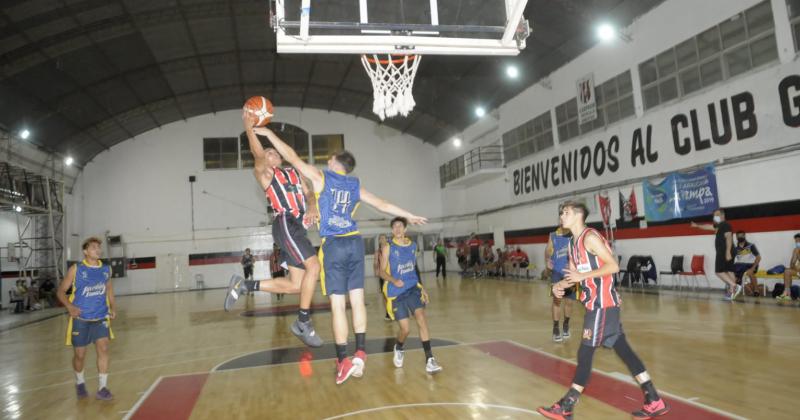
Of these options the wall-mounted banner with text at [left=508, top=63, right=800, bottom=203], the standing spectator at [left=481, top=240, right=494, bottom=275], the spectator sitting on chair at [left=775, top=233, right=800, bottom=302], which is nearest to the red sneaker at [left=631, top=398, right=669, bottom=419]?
the spectator sitting on chair at [left=775, top=233, right=800, bottom=302]

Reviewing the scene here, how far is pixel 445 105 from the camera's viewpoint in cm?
2334

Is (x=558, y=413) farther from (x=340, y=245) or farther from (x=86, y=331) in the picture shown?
(x=86, y=331)

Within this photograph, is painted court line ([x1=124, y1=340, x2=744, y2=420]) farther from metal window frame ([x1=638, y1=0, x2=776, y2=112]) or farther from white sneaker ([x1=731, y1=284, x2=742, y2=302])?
metal window frame ([x1=638, y1=0, x2=776, y2=112])

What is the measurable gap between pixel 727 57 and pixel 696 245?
14.7 feet

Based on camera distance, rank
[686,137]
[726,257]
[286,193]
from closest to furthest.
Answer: [286,193]
[726,257]
[686,137]

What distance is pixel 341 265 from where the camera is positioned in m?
4.41

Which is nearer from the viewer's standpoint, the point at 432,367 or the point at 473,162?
the point at 432,367

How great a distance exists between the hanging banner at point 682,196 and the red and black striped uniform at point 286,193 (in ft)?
35.0

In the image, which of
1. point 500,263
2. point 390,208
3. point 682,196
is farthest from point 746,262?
point 500,263

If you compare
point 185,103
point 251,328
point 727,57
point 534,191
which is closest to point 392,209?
point 251,328

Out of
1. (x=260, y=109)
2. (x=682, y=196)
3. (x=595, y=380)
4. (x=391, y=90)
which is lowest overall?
(x=595, y=380)

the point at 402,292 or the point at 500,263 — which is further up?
the point at 402,292

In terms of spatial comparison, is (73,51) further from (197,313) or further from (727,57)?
(727,57)

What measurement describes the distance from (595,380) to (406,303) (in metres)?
2.12
